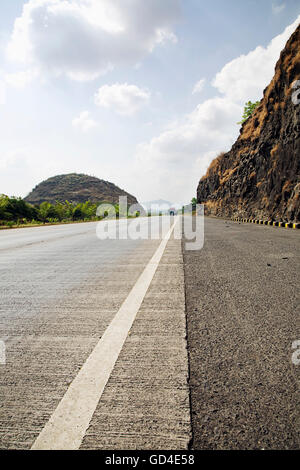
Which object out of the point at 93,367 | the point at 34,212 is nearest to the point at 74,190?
the point at 34,212

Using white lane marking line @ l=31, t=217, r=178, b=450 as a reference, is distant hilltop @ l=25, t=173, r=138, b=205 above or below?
above

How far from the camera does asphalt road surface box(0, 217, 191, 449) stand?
1.31 m

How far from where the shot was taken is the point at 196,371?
178 cm

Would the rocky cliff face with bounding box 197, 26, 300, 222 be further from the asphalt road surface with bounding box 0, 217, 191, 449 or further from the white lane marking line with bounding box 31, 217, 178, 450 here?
the white lane marking line with bounding box 31, 217, 178, 450

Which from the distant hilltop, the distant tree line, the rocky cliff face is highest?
the distant hilltop

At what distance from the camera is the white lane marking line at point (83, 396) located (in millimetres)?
1270

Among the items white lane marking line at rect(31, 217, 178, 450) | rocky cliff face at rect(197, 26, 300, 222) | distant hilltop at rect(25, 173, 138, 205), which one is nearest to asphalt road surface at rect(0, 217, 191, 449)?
white lane marking line at rect(31, 217, 178, 450)

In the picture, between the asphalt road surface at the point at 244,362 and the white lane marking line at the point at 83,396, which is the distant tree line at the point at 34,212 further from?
the white lane marking line at the point at 83,396

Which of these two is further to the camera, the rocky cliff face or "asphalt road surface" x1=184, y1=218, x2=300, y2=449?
the rocky cliff face

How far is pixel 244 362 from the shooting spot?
1883 mm

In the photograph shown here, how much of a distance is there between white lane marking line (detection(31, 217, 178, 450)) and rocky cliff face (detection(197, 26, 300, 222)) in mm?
15477

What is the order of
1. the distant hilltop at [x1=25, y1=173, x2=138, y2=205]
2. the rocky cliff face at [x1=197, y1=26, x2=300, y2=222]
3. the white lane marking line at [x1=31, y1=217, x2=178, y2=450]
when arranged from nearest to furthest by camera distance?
1. the white lane marking line at [x1=31, y1=217, x2=178, y2=450]
2. the rocky cliff face at [x1=197, y1=26, x2=300, y2=222]
3. the distant hilltop at [x1=25, y1=173, x2=138, y2=205]

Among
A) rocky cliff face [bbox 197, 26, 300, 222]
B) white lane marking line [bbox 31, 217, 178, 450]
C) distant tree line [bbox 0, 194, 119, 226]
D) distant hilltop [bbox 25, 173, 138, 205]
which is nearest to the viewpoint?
white lane marking line [bbox 31, 217, 178, 450]

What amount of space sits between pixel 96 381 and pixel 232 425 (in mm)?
774
